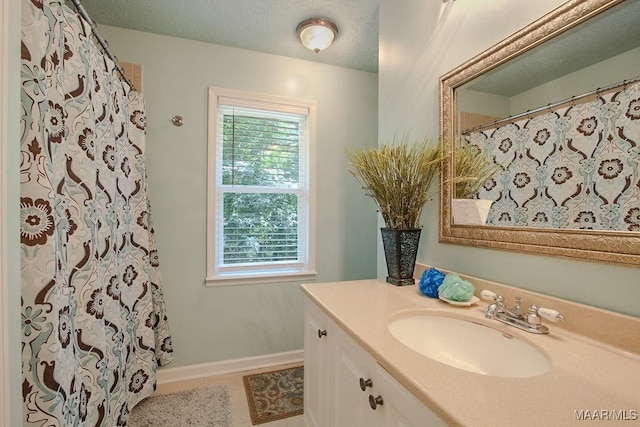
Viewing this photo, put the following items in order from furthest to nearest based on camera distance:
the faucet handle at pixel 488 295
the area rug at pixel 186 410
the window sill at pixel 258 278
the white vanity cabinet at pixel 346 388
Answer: the window sill at pixel 258 278
the area rug at pixel 186 410
the faucet handle at pixel 488 295
the white vanity cabinet at pixel 346 388

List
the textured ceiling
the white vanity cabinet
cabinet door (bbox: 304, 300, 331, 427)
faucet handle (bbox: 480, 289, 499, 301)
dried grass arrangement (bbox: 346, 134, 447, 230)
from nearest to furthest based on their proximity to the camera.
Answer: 1. the white vanity cabinet
2. faucet handle (bbox: 480, 289, 499, 301)
3. cabinet door (bbox: 304, 300, 331, 427)
4. dried grass arrangement (bbox: 346, 134, 447, 230)
5. the textured ceiling

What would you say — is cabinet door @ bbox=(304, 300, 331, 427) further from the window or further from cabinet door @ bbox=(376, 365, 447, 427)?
the window

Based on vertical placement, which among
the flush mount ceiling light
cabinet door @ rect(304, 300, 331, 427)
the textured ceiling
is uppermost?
the textured ceiling

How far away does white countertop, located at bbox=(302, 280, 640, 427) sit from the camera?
1.62ft

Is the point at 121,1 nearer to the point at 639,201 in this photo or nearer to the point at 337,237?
the point at 337,237

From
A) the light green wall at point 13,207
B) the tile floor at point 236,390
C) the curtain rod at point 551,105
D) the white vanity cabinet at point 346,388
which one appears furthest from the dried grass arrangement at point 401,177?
the tile floor at point 236,390

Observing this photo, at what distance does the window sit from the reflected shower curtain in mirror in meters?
0.53

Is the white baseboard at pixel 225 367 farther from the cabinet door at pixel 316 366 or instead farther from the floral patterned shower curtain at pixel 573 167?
the floral patterned shower curtain at pixel 573 167

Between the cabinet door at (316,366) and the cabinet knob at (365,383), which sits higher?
the cabinet knob at (365,383)

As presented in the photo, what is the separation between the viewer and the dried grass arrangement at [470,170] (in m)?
1.12

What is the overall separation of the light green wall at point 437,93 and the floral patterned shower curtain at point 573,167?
14 centimetres

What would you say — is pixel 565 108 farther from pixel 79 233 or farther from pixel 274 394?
pixel 274 394

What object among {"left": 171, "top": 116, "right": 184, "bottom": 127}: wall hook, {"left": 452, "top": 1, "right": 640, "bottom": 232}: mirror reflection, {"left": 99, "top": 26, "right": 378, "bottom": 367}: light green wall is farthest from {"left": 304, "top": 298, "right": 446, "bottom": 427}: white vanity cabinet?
{"left": 171, "top": 116, "right": 184, "bottom": 127}: wall hook

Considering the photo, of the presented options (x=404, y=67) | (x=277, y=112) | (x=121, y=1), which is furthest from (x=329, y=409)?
(x=121, y=1)
